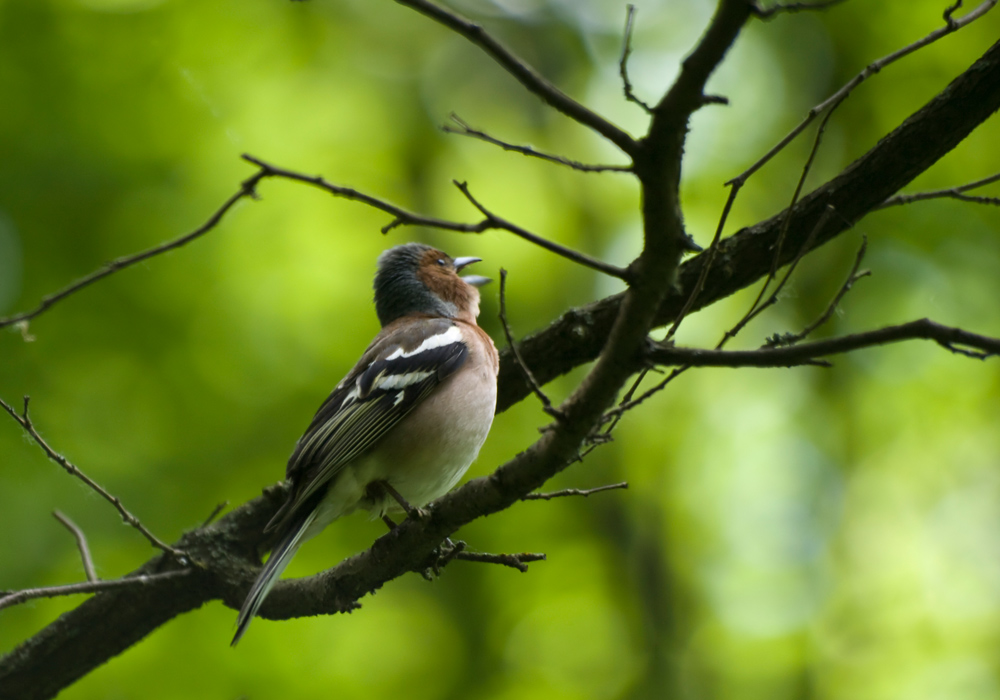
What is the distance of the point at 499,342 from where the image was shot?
773 centimetres

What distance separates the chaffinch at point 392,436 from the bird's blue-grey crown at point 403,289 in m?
0.87

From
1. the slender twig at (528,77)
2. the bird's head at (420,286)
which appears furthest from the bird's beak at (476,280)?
the slender twig at (528,77)

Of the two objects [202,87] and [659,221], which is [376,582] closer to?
[659,221]

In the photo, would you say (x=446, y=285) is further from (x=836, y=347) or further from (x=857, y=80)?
(x=836, y=347)

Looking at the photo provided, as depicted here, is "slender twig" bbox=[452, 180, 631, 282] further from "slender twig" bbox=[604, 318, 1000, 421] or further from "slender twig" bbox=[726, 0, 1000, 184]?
"slender twig" bbox=[726, 0, 1000, 184]

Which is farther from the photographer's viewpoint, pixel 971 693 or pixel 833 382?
pixel 833 382

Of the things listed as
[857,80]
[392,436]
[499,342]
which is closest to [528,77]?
[857,80]

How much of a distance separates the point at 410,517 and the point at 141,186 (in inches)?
257

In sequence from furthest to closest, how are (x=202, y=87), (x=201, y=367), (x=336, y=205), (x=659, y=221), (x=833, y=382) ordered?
(x=833, y=382) → (x=336, y=205) → (x=202, y=87) → (x=201, y=367) → (x=659, y=221)

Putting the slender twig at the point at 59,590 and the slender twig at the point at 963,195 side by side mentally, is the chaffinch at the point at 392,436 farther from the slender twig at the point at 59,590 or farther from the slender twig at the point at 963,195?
the slender twig at the point at 963,195

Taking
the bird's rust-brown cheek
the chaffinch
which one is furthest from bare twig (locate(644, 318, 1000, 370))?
the bird's rust-brown cheek

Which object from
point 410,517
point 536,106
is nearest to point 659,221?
point 410,517

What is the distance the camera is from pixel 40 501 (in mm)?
7184

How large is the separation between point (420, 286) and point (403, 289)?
0.13 m
